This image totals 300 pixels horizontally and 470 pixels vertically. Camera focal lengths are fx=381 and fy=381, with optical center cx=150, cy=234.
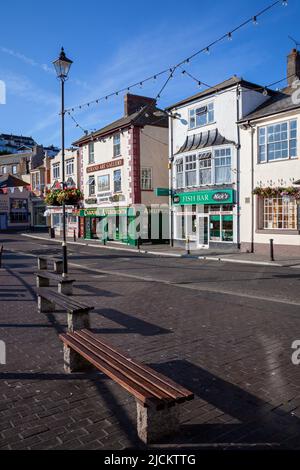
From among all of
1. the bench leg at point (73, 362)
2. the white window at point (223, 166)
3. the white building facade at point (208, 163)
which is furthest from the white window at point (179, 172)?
the bench leg at point (73, 362)

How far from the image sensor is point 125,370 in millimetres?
3820

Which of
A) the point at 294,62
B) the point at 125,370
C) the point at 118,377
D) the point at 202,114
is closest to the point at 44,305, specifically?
the point at 125,370

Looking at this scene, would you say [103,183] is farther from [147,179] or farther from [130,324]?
[130,324]

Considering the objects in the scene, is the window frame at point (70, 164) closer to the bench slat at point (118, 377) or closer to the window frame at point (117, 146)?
the window frame at point (117, 146)

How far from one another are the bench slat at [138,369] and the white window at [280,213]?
16.1 meters

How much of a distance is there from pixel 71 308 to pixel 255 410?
3.08 meters

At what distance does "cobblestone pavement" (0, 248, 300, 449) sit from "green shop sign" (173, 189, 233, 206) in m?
14.0

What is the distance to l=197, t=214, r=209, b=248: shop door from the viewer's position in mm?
24531

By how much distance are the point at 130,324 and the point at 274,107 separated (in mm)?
17193

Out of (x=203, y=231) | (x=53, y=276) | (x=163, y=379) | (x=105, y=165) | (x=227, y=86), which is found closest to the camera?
(x=163, y=379)

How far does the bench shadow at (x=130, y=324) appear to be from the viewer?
6.74 meters

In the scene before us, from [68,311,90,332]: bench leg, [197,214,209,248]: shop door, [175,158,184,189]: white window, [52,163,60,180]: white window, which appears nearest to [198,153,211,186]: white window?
[175,158,184,189]: white window
